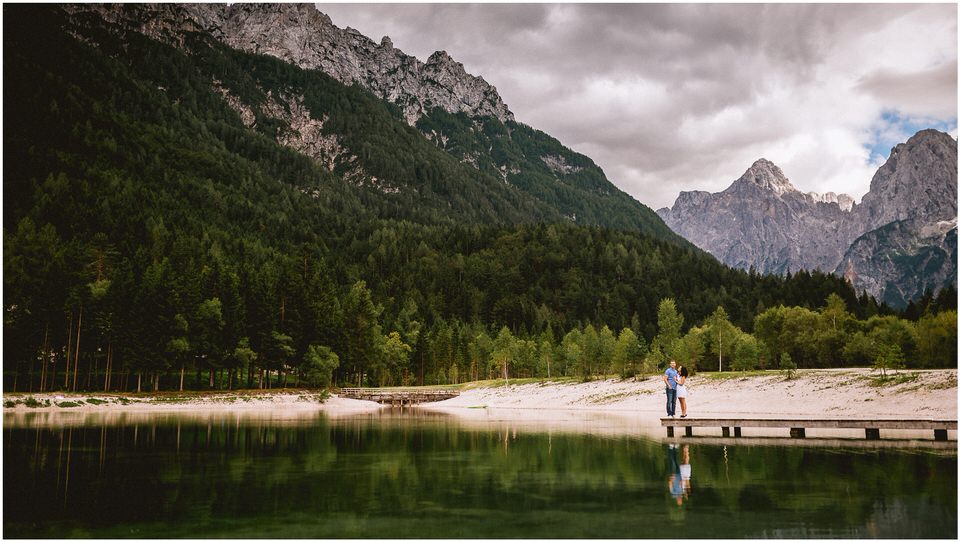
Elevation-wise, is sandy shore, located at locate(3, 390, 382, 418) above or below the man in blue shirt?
below

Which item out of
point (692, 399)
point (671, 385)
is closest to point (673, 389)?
point (671, 385)

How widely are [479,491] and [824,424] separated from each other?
80.3ft

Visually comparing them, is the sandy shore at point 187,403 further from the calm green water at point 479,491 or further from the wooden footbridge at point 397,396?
the calm green water at point 479,491

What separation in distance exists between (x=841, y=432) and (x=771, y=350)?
352 feet

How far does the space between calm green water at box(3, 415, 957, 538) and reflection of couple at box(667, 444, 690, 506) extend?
8 centimetres

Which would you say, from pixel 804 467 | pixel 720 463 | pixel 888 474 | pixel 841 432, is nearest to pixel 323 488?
pixel 720 463

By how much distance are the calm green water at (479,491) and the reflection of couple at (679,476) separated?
8cm

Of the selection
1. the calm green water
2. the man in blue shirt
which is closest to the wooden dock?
the man in blue shirt

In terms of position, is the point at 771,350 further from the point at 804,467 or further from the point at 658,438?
the point at 804,467

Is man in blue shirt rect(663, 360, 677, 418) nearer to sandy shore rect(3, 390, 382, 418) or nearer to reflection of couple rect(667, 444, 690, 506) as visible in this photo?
reflection of couple rect(667, 444, 690, 506)

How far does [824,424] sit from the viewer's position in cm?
3572

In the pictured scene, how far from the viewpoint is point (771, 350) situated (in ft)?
453

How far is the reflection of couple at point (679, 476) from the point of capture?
1842cm

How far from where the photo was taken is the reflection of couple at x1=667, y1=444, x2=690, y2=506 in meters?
18.4
